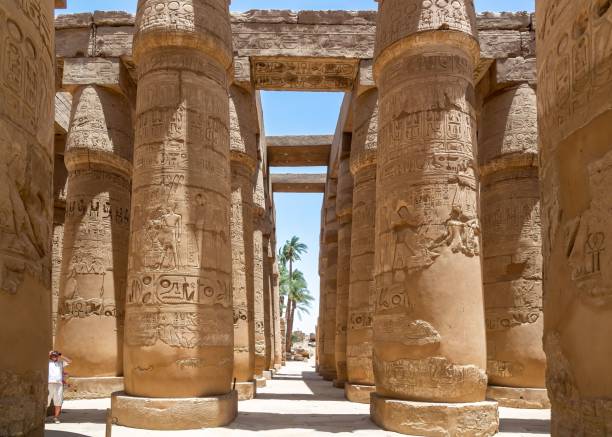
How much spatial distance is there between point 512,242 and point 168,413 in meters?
6.85

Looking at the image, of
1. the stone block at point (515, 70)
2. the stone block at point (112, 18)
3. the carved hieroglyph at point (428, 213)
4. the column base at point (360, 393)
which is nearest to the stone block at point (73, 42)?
the stone block at point (112, 18)

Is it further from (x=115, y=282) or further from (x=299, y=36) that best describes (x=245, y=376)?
(x=299, y=36)

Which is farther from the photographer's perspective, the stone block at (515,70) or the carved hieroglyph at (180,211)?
the stone block at (515,70)

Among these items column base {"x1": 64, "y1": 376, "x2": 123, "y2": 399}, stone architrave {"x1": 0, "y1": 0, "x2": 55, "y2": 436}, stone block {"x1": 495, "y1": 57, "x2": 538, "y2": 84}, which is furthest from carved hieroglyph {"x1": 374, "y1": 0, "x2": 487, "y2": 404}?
column base {"x1": 64, "y1": 376, "x2": 123, "y2": 399}

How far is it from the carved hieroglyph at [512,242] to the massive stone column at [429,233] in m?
3.70

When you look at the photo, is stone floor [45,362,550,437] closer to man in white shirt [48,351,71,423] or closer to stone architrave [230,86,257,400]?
man in white shirt [48,351,71,423]

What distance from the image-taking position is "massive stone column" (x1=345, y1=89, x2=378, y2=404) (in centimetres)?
1114

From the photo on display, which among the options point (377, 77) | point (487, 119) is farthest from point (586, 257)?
point (487, 119)

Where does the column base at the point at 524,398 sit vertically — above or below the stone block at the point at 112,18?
below

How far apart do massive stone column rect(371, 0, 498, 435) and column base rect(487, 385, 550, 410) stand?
3644mm

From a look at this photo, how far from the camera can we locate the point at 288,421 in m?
7.88

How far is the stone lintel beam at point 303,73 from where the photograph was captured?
12.3 m

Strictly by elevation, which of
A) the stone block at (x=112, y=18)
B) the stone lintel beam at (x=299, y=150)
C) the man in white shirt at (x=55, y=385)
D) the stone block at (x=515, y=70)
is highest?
the stone block at (x=112, y=18)

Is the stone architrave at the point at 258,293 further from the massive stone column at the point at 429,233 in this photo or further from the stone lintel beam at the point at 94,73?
the massive stone column at the point at 429,233
